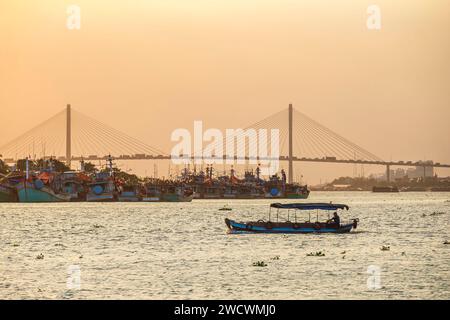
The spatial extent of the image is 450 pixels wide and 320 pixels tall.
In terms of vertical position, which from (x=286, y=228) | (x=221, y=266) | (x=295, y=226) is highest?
(x=295, y=226)

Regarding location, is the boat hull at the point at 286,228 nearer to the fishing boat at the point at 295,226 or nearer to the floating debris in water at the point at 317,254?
the fishing boat at the point at 295,226

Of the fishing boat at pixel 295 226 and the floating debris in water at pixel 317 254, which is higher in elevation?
the fishing boat at pixel 295 226

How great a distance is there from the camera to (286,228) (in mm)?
89000

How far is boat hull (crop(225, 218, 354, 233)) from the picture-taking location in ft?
293

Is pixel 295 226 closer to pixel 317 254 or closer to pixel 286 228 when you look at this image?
pixel 286 228

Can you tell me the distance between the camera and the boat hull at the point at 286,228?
3514 inches

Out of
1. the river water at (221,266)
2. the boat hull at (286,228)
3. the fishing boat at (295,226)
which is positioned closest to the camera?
the river water at (221,266)

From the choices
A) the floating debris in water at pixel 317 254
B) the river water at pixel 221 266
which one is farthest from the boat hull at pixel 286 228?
the floating debris in water at pixel 317 254

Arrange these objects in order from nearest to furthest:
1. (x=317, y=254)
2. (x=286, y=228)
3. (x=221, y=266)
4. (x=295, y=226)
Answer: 1. (x=221, y=266)
2. (x=317, y=254)
3. (x=286, y=228)
4. (x=295, y=226)

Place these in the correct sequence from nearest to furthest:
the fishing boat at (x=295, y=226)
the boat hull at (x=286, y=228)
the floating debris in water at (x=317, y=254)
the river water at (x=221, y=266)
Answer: the river water at (x=221, y=266) → the floating debris in water at (x=317, y=254) → the fishing boat at (x=295, y=226) → the boat hull at (x=286, y=228)

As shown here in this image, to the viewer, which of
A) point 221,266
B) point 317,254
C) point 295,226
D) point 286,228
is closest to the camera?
point 221,266

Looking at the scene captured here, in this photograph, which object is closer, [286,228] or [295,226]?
[286,228]

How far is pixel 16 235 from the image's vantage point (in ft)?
319

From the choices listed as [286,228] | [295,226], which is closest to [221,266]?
[286,228]
